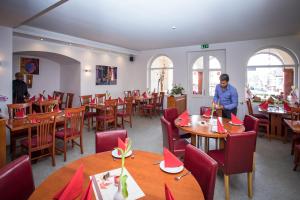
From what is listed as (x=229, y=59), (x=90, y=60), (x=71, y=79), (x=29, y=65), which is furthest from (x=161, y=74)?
(x=29, y=65)

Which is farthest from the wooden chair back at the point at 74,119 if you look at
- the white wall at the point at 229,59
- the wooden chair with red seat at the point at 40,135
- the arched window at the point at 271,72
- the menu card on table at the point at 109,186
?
the arched window at the point at 271,72

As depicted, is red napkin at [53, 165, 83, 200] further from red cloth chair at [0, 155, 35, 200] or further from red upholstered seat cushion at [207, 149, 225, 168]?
red upholstered seat cushion at [207, 149, 225, 168]

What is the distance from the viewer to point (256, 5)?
11.4ft

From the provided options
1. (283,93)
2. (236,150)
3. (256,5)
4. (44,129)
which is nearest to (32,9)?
(44,129)

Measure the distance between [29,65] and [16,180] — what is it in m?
7.14

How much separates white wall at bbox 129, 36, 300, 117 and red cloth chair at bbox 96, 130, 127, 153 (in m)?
6.01

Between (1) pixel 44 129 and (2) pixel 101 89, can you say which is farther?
(2) pixel 101 89

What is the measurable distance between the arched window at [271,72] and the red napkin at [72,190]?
710cm

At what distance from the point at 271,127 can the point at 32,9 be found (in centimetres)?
619

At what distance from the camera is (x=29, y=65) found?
22.7ft

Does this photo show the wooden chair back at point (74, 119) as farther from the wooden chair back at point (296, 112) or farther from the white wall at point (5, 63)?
the wooden chair back at point (296, 112)

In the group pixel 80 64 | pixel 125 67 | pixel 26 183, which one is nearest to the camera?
pixel 26 183

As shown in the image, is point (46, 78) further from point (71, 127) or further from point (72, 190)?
point (72, 190)

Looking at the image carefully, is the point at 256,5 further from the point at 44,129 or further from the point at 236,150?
the point at 44,129
